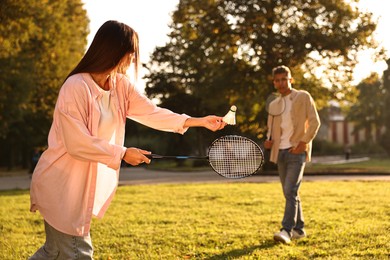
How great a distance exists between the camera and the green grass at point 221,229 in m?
7.65

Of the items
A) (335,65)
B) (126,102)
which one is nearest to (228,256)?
(126,102)

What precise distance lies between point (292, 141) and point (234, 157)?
131 inches

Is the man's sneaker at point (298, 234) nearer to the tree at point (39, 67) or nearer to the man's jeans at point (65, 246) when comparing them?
the man's jeans at point (65, 246)

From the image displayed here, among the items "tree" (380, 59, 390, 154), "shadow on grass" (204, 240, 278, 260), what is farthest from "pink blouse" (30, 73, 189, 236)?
"tree" (380, 59, 390, 154)

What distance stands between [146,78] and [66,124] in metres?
49.1

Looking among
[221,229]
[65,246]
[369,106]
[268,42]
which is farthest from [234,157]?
[369,106]

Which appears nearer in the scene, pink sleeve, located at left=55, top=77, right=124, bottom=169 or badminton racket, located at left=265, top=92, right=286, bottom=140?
pink sleeve, located at left=55, top=77, right=124, bottom=169

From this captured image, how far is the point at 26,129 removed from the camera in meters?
44.9

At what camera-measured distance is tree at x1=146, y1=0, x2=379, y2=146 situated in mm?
34031

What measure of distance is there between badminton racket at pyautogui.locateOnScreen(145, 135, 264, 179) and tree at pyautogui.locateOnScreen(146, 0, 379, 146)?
28.9m

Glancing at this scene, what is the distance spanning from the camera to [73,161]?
13.4 ft

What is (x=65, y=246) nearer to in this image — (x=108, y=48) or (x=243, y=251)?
(x=108, y=48)

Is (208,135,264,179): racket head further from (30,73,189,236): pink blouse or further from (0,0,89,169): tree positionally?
(0,0,89,169): tree

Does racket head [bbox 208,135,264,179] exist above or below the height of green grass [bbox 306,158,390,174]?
above
